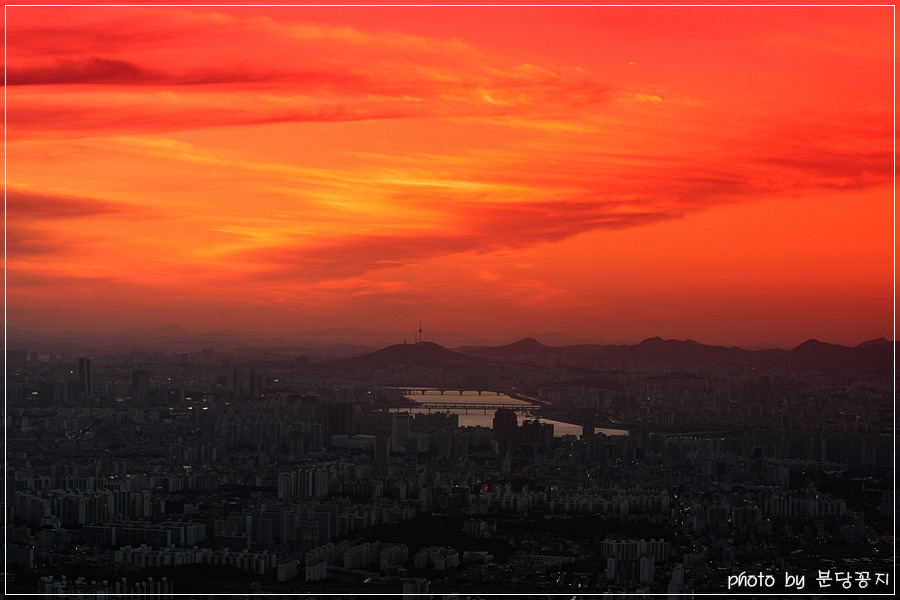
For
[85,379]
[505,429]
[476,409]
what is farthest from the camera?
[85,379]

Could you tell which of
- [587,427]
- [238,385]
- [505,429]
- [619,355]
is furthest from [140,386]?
[619,355]

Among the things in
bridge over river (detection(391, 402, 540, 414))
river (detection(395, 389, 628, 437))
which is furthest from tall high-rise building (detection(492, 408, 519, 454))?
bridge over river (detection(391, 402, 540, 414))

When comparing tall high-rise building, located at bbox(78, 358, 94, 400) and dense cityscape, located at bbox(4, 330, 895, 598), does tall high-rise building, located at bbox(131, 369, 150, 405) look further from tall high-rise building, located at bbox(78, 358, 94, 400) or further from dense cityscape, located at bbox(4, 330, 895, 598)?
tall high-rise building, located at bbox(78, 358, 94, 400)

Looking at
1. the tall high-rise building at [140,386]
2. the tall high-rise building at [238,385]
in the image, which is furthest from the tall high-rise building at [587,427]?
the tall high-rise building at [140,386]

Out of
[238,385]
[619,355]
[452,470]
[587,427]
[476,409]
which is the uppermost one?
[619,355]

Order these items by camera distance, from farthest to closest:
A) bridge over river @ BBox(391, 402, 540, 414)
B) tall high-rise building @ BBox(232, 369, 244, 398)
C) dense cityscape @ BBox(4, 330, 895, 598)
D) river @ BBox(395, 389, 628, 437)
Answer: tall high-rise building @ BBox(232, 369, 244, 398), bridge over river @ BBox(391, 402, 540, 414), river @ BBox(395, 389, 628, 437), dense cityscape @ BBox(4, 330, 895, 598)

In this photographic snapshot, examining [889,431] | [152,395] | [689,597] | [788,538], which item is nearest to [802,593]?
[689,597]

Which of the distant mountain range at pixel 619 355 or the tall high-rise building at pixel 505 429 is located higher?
the distant mountain range at pixel 619 355

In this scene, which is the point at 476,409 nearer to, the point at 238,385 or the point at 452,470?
the point at 238,385

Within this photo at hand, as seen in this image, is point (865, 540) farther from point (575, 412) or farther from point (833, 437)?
point (575, 412)

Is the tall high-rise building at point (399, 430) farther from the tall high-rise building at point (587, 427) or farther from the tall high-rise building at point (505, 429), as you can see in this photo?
the tall high-rise building at point (587, 427)
